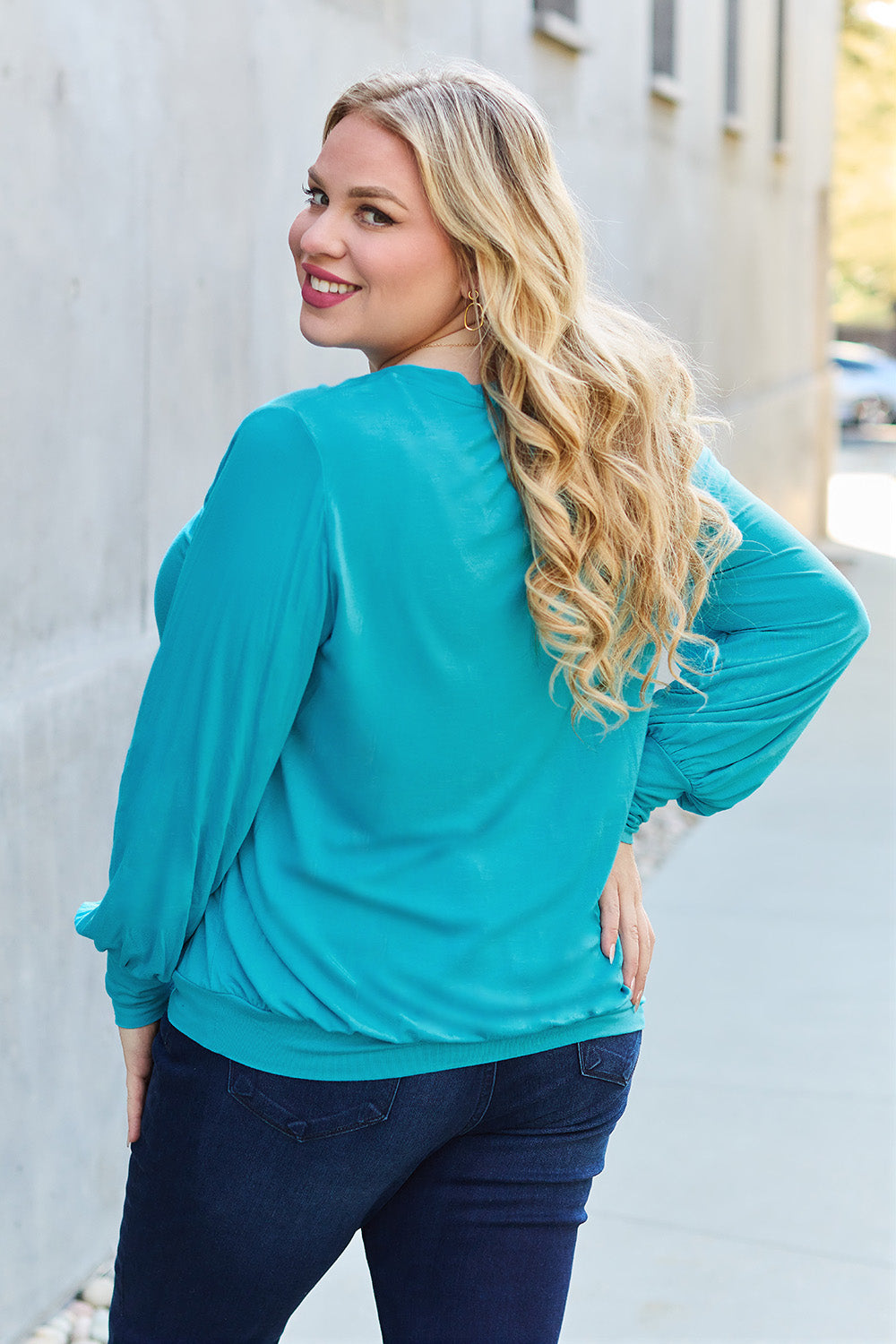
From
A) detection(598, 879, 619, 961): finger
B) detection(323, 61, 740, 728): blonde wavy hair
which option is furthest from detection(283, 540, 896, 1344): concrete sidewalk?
detection(323, 61, 740, 728): blonde wavy hair

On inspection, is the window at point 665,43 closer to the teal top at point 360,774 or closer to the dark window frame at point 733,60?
the dark window frame at point 733,60

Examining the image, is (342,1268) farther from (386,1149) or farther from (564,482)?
(564,482)

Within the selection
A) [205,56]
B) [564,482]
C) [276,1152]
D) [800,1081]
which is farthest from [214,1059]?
[800,1081]

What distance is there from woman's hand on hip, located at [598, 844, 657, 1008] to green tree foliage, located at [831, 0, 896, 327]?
26.7 m

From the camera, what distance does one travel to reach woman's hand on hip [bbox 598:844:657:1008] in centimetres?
164

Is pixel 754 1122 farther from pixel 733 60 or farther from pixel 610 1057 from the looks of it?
pixel 733 60

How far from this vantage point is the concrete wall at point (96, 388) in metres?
2.71

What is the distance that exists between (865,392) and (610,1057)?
29364 millimetres

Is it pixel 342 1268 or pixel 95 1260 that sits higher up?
pixel 95 1260

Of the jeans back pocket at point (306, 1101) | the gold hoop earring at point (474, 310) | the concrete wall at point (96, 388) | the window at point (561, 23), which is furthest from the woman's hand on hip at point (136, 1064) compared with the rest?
the window at point (561, 23)

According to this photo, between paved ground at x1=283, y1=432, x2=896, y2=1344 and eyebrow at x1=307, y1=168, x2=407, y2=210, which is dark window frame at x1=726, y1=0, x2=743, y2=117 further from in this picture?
eyebrow at x1=307, y1=168, x2=407, y2=210

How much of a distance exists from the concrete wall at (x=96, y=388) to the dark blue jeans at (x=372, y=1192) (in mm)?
1267

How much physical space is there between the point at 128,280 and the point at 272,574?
74.5 inches

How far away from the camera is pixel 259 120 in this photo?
3.63 metres
